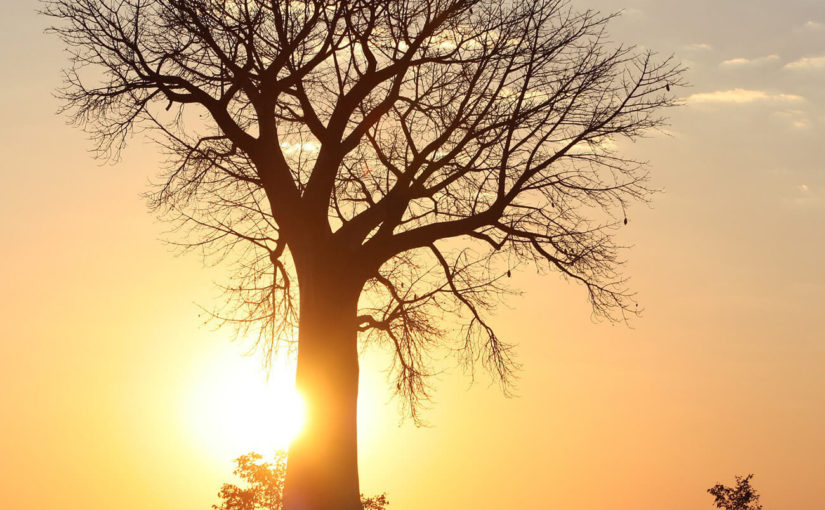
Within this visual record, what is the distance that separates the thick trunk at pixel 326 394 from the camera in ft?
38.3

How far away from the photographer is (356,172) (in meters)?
14.9

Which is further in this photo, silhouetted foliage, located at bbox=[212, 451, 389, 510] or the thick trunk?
silhouetted foliage, located at bbox=[212, 451, 389, 510]

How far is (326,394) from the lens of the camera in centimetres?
1198

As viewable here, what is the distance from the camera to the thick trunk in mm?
11680

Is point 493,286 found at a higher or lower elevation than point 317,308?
higher

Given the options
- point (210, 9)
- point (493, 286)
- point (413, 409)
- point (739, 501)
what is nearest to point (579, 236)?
point (493, 286)

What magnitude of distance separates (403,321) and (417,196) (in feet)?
9.90

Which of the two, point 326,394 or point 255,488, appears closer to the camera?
point 326,394

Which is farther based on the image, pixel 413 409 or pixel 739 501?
pixel 739 501

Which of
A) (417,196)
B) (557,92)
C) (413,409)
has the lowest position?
(413,409)

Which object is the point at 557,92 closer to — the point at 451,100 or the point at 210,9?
the point at 451,100

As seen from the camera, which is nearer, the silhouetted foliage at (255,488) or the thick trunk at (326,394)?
the thick trunk at (326,394)

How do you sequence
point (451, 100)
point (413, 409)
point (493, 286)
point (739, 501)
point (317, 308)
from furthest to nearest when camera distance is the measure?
1. point (739, 501)
2. point (413, 409)
3. point (493, 286)
4. point (451, 100)
5. point (317, 308)

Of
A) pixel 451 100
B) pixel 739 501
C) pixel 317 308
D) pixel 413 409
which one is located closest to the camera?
pixel 317 308
